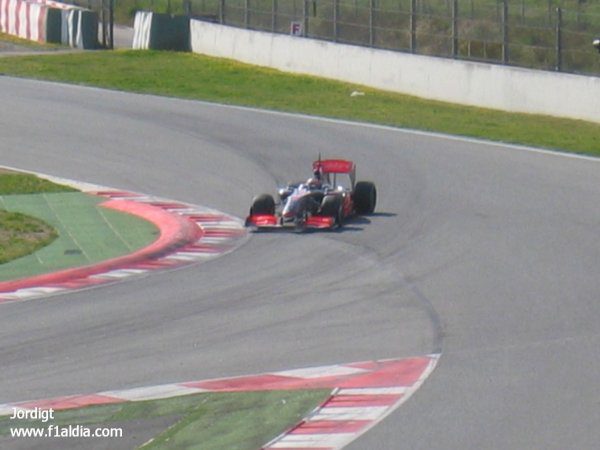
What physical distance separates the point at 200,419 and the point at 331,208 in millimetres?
7154

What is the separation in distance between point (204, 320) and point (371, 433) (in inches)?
139

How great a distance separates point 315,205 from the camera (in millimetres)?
15570

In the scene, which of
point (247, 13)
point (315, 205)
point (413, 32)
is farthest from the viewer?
point (247, 13)

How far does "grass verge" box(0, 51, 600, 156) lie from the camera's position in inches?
956

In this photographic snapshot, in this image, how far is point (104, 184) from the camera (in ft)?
63.5

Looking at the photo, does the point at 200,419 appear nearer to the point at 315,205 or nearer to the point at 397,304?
the point at 397,304

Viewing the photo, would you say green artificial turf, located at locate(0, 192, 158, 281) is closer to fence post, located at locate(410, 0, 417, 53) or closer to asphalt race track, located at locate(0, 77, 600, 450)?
asphalt race track, located at locate(0, 77, 600, 450)

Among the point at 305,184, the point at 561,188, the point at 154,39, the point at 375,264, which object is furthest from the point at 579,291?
the point at 154,39

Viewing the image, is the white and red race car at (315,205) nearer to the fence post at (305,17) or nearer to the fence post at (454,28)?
the fence post at (454,28)

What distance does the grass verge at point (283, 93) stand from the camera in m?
24.3

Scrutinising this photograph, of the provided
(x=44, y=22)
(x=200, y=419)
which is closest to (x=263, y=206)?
(x=200, y=419)

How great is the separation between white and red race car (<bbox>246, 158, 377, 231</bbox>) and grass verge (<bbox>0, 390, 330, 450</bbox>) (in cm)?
633

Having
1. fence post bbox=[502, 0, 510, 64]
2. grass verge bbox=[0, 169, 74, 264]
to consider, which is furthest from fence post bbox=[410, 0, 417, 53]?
grass verge bbox=[0, 169, 74, 264]

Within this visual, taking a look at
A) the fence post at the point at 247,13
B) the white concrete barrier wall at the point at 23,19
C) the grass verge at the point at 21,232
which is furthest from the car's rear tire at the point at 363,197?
the white concrete barrier wall at the point at 23,19
